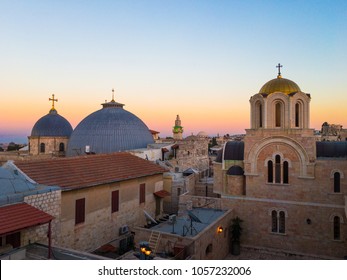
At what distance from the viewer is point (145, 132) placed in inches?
1492

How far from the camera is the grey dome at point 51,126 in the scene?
145ft

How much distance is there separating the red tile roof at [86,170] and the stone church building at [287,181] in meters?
6.74

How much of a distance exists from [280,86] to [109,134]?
20169mm

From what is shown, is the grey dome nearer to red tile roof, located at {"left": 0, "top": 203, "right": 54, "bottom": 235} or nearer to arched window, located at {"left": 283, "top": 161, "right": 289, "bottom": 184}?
red tile roof, located at {"left": 0, "top": 203, "right": 54, "bottom": 235}

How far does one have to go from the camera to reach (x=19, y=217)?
1170 cm

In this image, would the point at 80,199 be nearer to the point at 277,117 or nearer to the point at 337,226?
the point at 277,117

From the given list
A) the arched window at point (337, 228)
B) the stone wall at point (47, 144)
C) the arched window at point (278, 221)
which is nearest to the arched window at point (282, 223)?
the arched window at point (278, 221)

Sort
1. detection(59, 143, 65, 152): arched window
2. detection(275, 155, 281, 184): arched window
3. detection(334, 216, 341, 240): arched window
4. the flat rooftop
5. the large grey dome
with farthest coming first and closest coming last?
detection(59, 143, 65, 152): arched window, the large grey dome, detection(275, 155, 281, 184): arched window, detection(334, 216, 341, 240): arched window, the flat rooftop

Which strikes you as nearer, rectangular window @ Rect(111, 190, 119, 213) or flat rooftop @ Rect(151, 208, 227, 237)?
flat rooftop @ Rect(151, 208, 227, 237)

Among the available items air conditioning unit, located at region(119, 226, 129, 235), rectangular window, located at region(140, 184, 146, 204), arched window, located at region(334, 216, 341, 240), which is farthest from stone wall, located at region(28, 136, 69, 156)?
arched window, located at region(334, 216, 341, 240)

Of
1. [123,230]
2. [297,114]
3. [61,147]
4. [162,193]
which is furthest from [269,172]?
[61,147]

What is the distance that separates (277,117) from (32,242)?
16684mm

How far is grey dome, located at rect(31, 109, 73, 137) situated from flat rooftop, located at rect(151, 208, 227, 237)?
2998 centimetres

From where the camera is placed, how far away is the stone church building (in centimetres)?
1877
